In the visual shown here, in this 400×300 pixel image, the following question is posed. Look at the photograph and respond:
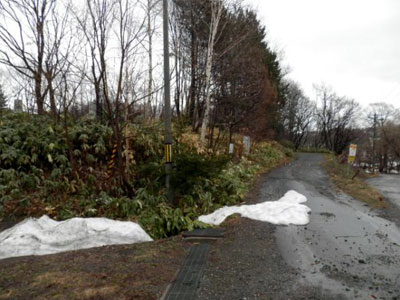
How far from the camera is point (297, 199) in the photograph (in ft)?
29.7

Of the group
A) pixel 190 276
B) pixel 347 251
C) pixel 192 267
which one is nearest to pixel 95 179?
pixel 192 267

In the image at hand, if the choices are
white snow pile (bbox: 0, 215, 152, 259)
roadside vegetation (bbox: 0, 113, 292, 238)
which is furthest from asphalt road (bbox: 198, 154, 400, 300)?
white snow pile (bbox: 0, 215, 152, 259)

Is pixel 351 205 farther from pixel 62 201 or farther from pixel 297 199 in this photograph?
pixel 62 201

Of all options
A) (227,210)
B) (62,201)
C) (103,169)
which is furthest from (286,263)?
(103,169)

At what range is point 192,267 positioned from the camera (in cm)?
427

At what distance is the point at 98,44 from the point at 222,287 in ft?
20.8

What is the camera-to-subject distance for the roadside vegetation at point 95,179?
24.1ft

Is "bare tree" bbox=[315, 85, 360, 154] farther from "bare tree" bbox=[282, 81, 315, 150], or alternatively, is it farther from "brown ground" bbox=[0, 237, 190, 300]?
"brown ground" bbox=[0, 237, 190, 300]

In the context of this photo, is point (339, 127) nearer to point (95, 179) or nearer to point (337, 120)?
point (337, 120)

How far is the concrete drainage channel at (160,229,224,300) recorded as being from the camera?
11.3 ft

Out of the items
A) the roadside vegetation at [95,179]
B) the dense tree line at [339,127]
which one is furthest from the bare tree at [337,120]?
the roadside vegetation at [95,179]

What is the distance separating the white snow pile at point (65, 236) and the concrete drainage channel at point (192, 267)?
105cm

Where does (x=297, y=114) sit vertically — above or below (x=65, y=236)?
above

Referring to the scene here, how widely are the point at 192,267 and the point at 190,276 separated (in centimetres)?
32
